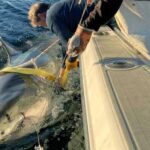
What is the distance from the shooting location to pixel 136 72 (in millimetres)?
3830

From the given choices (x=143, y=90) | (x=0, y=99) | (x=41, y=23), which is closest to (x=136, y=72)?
(x=143, y=90)

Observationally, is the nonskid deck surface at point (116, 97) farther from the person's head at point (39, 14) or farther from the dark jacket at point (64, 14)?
the person's head at point (39, 14)

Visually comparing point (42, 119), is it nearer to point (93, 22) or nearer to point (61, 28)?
point (61, 28)

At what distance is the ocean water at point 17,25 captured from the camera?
9.24 metres

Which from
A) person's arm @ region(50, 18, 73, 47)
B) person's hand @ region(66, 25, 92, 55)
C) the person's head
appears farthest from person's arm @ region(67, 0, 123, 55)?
the person's head

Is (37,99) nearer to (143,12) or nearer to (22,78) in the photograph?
(22,78)

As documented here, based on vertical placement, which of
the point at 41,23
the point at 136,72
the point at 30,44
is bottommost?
the point at 30,44

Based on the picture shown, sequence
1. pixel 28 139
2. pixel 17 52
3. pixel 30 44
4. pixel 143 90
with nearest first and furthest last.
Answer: pixel 143 90
pixel 28 139
pixel 17 52
pixel 30 44

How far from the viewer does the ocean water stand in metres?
9.24

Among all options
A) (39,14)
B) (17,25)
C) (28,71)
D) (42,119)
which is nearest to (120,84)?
(42,119)

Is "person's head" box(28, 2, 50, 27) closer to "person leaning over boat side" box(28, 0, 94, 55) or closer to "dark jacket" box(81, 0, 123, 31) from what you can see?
"person leaning over boat side" box(28, 0, 94, 55)

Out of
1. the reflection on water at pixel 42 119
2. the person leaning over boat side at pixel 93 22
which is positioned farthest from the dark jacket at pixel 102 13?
the reflection on water at pixel 42 119

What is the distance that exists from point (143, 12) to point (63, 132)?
176cm

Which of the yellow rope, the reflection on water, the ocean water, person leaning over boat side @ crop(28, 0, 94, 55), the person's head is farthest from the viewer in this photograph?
the ocean water
